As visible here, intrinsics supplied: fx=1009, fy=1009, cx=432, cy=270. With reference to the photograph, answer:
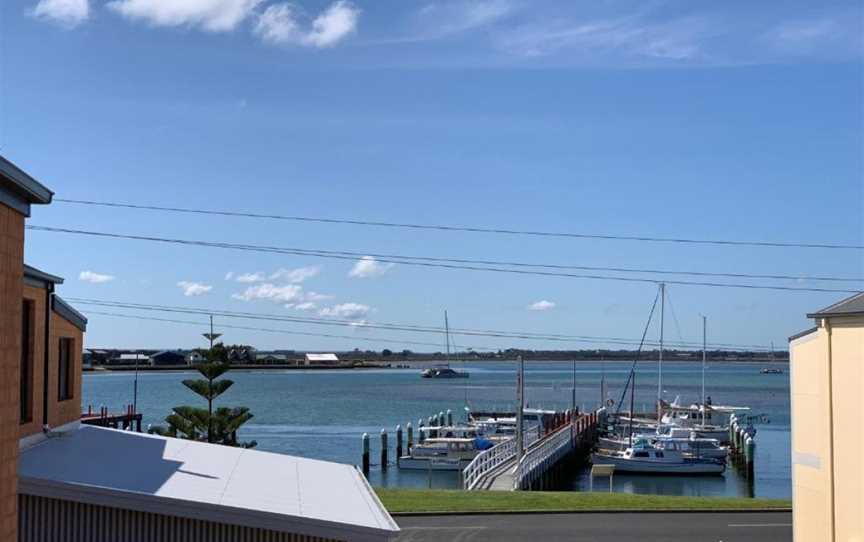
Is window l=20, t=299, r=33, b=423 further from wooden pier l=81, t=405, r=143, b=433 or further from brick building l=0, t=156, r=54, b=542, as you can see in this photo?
wooden pier l=81, t=405, r=143, b=433

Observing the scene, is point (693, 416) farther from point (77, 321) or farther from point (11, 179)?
point (11, 179)

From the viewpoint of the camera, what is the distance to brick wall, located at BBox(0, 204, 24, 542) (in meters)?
10.7

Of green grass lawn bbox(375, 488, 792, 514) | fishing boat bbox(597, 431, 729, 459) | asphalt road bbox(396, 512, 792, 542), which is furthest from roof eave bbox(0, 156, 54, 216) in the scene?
fishing boat bbox(597, 431, 729, 459)

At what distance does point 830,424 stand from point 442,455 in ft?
147

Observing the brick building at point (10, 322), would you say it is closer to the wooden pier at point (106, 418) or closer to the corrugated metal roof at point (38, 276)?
the corrugated metal roof at point (38, 276)

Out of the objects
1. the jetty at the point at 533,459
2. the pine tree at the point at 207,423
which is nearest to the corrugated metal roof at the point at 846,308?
the jetty at the point at 533,459

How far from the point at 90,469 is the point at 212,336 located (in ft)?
121

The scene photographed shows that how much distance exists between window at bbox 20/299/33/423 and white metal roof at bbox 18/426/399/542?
2.44ft

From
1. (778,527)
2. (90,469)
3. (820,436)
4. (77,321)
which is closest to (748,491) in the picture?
(778,527)

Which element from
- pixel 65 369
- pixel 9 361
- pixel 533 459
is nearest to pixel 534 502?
pixel 65 369

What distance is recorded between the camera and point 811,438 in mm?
19438

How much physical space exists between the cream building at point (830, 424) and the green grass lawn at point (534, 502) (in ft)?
31.8

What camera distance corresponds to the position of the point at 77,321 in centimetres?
2208

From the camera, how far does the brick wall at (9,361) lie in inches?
422
